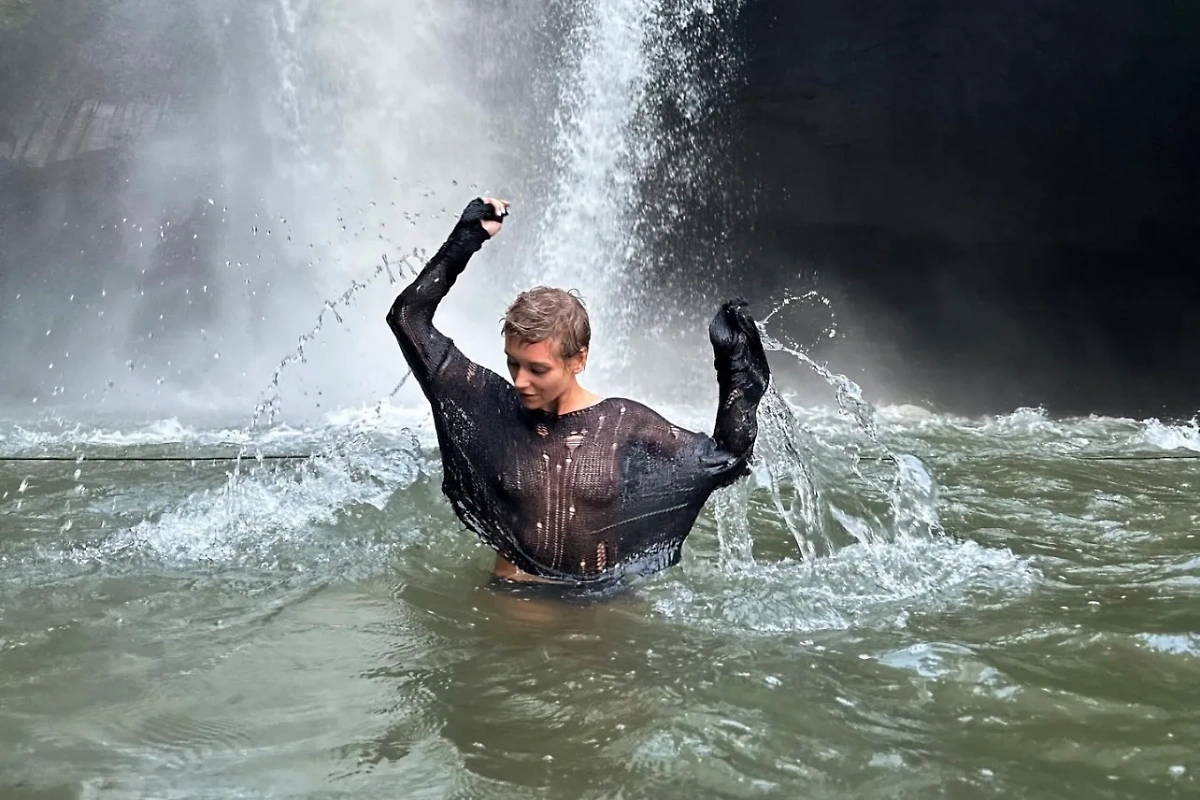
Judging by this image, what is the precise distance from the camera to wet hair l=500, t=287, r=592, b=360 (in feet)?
8.93

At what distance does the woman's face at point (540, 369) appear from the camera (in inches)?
109

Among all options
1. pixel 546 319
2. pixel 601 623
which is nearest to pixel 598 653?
pixel 601 623

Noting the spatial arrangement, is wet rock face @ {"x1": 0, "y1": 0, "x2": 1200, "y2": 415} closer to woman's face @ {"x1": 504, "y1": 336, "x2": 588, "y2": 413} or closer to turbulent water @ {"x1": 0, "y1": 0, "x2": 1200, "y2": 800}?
turbulent water @ {"x1": 0, "y1": 0, "x2": 1200, "y2": 800}

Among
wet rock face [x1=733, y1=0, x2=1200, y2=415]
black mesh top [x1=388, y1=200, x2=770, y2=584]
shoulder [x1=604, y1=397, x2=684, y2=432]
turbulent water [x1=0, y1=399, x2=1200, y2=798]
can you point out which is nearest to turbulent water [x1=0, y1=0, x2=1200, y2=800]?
turbulent water [x1=0, y1=399, x2=1200, y2=798]

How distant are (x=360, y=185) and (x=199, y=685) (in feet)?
27.2

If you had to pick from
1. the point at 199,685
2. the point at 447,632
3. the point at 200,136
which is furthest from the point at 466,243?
the point at 200,136

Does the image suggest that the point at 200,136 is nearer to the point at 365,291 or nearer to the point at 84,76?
the point at 84,76

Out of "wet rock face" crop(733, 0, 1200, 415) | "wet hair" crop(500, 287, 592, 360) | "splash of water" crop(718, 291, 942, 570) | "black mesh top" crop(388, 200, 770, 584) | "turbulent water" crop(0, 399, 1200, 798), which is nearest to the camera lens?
"turbulent water" crop(0, 399, 1200, 798)

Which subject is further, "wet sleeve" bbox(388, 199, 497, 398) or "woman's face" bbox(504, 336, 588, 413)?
"wet sleeve" bbox(388, 199, 497, 398)

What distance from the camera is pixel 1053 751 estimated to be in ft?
7.64

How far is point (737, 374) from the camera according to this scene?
2840mm

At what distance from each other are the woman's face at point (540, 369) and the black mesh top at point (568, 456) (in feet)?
0.37

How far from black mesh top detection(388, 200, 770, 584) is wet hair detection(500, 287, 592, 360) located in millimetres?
245

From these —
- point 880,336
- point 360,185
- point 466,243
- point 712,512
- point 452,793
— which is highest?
point 360,185
